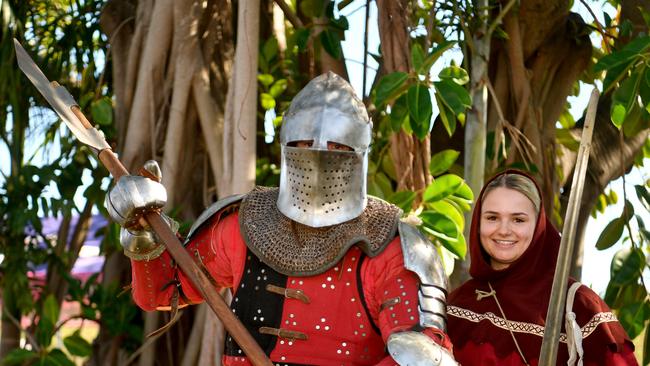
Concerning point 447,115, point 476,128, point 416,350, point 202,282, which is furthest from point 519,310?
point 476,128

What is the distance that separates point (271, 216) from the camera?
8.95ft

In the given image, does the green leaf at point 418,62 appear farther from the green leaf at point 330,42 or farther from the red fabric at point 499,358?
the red fabric at point 499,358

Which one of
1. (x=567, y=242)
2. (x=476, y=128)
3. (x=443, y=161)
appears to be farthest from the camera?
(x=476, y=128)

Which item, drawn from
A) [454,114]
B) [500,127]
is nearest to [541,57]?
[500,127]

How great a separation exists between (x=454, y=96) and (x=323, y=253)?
40.1 inches

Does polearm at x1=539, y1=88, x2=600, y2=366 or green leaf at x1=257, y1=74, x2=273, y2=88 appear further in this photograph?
green leaf at x1=257, y1=74, x2=273, y2=88

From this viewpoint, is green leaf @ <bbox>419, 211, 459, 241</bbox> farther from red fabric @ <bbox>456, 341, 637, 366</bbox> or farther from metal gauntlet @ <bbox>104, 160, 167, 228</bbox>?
metal gauntlet @ <bbox>104, 160, 167, 228</bbox>

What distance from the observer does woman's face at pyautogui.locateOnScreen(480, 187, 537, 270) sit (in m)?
2.80

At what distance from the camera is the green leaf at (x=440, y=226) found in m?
3.51

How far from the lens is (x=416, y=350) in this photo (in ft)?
7.82

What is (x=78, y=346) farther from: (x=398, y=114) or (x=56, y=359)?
(x=398, y=114)

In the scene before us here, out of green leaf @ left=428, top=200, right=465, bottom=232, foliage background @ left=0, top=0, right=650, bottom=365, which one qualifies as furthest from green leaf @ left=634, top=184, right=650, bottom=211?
green leaf @ left=428, top=200, right=465, bottom=232

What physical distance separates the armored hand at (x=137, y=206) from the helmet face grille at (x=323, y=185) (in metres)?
0.28

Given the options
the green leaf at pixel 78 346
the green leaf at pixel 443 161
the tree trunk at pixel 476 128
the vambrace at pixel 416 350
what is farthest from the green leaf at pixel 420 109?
the green leaf at pixel 78 346
